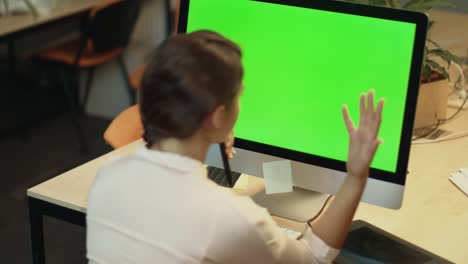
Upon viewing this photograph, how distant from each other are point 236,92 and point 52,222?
79.5 inches

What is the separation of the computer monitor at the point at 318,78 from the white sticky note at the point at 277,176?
13 mm

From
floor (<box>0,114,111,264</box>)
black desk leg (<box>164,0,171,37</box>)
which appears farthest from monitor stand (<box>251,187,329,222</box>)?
black desk leg (<box>164,0,171,37</box>)

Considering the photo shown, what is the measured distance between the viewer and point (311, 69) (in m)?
1.61

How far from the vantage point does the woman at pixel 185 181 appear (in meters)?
1.22

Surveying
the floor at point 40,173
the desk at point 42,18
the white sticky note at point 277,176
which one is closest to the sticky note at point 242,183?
the white sticky note at point 277,176

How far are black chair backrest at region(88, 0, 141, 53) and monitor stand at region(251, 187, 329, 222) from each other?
2.06 m

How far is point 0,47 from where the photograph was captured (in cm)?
457

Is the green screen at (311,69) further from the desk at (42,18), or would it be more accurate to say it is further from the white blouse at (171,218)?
the desk at (42,18)

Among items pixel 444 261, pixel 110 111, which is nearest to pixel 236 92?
pixel 444 261

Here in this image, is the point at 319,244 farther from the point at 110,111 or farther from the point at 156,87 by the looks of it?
the point at 110,111

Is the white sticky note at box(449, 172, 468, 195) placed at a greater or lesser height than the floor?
greater

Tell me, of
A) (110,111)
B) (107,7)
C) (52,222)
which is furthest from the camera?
(110,111)

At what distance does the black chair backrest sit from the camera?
3.62 meters

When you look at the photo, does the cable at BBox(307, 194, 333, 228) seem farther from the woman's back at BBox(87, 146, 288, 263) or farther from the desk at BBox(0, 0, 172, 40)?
the desk at BBox(0, 0, 172, 40)
